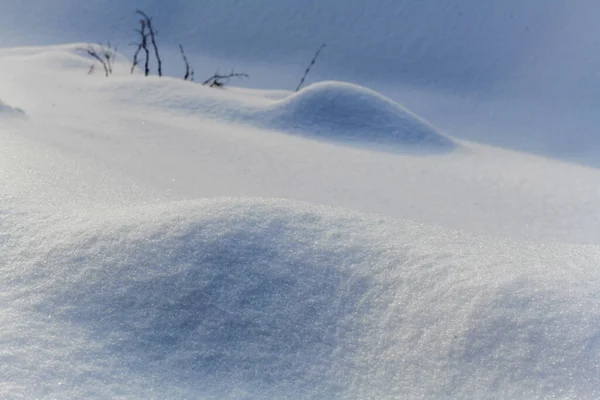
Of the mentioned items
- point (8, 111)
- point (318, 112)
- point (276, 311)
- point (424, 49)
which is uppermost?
point (424, 49)

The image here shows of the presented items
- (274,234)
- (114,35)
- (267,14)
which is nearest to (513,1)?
(267,14)

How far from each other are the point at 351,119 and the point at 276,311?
7.89 ft

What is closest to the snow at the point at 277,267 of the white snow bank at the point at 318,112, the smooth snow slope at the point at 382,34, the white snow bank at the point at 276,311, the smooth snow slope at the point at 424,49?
the white snow bank at the point at 276,311

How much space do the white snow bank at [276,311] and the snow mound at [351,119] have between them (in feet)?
6.49

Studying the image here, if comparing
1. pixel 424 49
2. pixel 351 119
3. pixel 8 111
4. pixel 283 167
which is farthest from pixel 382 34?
pixel 8 111

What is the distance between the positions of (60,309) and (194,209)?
0.35 m

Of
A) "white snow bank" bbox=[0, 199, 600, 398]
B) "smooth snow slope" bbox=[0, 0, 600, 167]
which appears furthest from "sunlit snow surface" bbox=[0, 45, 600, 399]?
"smooth snow slope" bbox=[0, 0, 600, 167]

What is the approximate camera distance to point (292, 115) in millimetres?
3430

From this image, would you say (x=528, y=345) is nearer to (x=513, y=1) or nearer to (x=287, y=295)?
(x=287, y=295)

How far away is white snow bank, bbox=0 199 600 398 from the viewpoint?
1025mm

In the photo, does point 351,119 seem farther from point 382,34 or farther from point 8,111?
point 382,34

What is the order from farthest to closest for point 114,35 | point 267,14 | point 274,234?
point 114,35 < point 267,14 < point 274,234

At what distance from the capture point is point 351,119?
346 centimetres

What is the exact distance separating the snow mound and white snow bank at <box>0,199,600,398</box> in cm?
198
